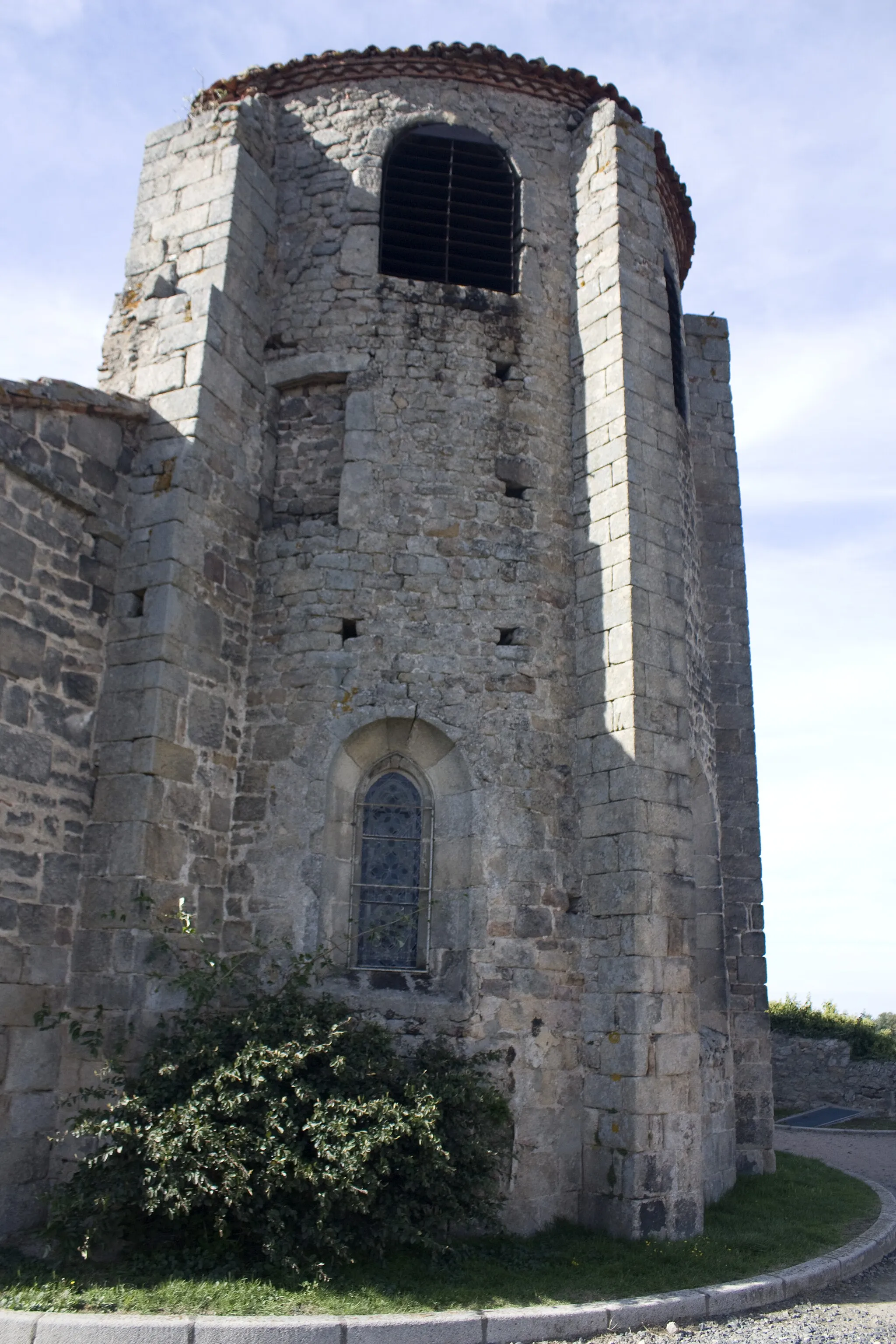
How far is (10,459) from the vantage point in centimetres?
715

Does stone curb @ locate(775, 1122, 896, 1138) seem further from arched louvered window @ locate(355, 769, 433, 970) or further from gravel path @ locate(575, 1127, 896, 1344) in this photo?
arched louvered window @ locate(355, 769, 433, 970)

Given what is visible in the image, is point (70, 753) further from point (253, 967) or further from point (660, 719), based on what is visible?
point (660, 719)

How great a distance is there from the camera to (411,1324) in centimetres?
532

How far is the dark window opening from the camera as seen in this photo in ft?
36.8

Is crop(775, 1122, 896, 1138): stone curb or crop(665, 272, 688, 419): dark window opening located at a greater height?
crop(665, 272, 688, 419): dark window opening

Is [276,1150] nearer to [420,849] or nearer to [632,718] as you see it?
[420,849]

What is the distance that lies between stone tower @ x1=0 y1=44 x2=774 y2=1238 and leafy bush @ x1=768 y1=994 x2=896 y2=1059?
740 cm

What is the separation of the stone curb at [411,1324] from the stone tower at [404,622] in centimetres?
96

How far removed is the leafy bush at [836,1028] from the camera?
54.6 ft

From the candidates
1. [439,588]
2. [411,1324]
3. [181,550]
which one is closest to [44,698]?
[181,550]

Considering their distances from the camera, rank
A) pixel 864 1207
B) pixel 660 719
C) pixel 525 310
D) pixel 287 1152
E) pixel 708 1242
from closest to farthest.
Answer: pixel 287 1152 < pixel 708 1242 < pixel 660 719 < pixel 864 1207 < pixel 525 310

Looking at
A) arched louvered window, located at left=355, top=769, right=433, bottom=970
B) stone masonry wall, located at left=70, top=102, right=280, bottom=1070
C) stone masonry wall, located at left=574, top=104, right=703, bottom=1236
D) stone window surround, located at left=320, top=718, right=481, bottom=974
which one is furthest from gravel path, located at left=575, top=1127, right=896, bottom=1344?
stone masonry wall, located at left=70, top=102, right=280, bottom=1070

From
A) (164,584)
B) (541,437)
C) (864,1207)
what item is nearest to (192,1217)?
(164,584)

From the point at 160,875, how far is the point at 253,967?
946 mm
